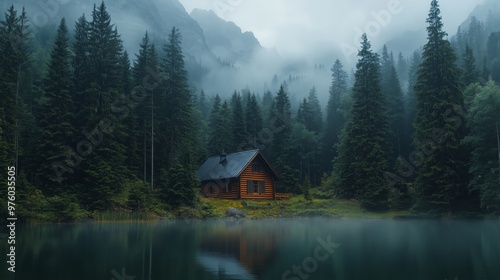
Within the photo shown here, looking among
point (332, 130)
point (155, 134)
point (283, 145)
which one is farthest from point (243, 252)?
point (332, 130)

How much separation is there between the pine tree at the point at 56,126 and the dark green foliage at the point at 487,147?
3536 cm

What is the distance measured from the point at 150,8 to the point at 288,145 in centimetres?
15082

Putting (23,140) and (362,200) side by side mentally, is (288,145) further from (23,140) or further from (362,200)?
(23,140)

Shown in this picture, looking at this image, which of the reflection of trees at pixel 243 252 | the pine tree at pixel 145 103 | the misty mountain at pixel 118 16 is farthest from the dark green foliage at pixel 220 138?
the misty mountain at pixel 118 16

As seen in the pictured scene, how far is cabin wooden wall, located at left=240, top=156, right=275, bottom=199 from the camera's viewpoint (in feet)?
167

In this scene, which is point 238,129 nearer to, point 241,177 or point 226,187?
point 226,187

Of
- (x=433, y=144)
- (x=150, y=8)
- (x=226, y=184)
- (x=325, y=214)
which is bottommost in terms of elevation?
(x=325, y=214)

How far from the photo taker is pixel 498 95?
34938 millimetres

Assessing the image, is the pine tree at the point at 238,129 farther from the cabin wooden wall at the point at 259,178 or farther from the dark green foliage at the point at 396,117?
the dark green foliage at the point at 396,117

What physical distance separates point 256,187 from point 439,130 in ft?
73.8

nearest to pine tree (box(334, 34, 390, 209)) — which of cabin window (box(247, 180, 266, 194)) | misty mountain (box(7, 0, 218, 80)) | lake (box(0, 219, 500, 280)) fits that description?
cabin window (box(247, 180, 266, 194))

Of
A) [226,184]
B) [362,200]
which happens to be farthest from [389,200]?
[226,184]

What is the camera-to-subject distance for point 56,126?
37.7 metres

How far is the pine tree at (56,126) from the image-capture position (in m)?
36.6
